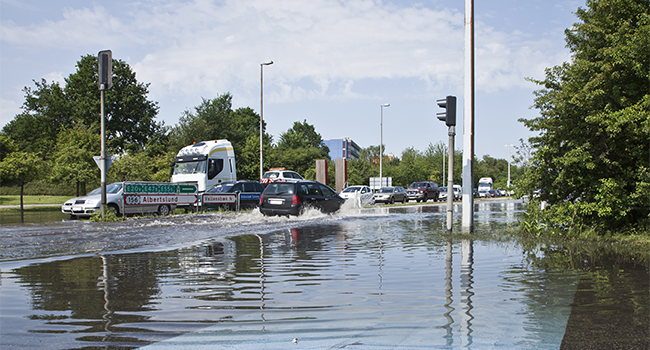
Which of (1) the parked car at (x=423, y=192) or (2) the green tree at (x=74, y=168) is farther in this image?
(1) the parked car at (x=423, y=192)

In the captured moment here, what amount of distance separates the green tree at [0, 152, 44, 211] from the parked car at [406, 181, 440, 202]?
31426 millimetres

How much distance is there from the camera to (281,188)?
18.7 m

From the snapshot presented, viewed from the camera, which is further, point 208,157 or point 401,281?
point 208,157

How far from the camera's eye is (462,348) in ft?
12.3

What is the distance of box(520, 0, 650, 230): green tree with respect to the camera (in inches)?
391

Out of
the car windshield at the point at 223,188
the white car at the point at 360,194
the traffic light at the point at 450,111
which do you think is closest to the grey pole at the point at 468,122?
the traffic light at the point at 450,111

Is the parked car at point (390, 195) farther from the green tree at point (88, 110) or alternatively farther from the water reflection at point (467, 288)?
the water reflection at point (467, 288)

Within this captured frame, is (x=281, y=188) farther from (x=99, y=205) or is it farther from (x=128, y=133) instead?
(x=128, y=133)

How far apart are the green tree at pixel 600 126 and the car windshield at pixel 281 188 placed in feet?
29.7

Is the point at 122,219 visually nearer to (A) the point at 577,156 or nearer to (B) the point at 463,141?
(B) the point at 463,141

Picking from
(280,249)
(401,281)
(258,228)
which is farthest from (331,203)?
(401,281)

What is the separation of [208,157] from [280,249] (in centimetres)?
1957

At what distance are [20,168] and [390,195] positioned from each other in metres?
28.1

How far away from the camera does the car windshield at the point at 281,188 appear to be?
1853 centimetres
